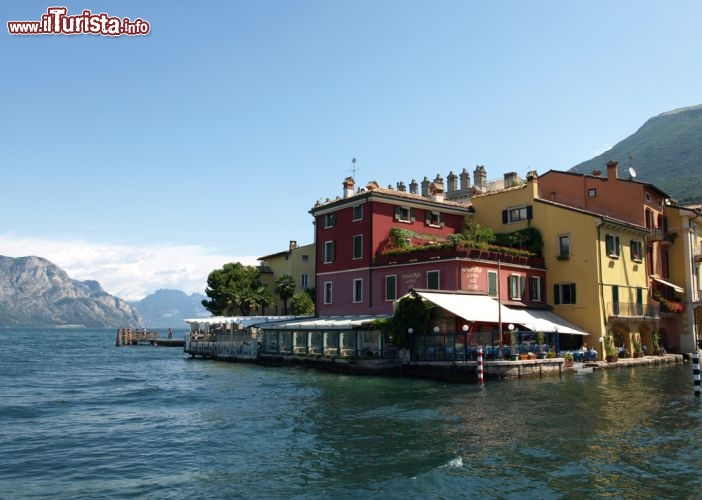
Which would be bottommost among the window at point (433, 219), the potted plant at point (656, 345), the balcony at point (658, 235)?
the potted plant at point (656, 345)

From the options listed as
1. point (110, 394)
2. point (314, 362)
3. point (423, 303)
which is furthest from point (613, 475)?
point (314, 362)

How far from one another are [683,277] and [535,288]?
15701 mm

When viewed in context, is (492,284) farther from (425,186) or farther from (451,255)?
(425,186)

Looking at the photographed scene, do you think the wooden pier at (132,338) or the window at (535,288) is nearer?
the window at (535,288)

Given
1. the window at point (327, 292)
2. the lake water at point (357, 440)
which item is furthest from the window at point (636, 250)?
the window at point (327, 292)

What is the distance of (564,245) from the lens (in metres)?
45.2

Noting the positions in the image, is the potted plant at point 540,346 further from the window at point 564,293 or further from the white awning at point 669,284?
the white awning at point 669,284

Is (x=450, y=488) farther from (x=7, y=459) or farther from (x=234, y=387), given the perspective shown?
(x=234, y=387)

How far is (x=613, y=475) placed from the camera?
1552 centimetres

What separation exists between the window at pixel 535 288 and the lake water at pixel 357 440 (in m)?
10.6

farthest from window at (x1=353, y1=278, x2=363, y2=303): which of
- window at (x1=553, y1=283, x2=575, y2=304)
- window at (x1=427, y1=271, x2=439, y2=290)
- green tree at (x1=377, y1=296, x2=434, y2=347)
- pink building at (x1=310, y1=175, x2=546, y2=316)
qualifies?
window at (x1=553, y1=283, x2=575, y2=304)

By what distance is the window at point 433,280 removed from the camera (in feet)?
135

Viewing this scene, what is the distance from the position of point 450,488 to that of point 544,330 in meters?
25.0

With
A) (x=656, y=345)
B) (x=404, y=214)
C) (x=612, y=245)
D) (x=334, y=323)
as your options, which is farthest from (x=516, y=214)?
(x=334, y=323)
